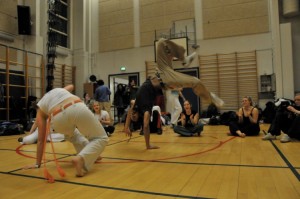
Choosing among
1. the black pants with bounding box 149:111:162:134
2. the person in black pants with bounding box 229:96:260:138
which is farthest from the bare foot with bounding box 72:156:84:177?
the black pants with bounding box 149:111:162:134

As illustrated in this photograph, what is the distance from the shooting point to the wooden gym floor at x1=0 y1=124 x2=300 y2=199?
6.15 ft

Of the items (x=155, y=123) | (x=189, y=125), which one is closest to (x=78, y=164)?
(x=189, y=125)

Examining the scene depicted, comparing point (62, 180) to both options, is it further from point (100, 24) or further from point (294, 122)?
point (100, 24)

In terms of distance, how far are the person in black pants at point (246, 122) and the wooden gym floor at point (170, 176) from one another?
62.7 inches

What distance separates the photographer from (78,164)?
7.64ft

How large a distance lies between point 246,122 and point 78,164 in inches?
152

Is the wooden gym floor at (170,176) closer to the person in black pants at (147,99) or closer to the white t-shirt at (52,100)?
the person in black pants at (147,99)

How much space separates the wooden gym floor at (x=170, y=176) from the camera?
1875 millimetres

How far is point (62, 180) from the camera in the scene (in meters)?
2.30

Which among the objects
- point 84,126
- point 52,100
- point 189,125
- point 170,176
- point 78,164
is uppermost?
point 52,100

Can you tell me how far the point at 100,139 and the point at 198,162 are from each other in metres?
1.13

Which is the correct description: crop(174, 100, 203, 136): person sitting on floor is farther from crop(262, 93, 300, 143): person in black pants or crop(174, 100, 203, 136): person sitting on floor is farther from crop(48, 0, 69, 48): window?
crop(48, 0, 69, 48): window

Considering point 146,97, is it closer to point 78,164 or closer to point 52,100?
point 52,100

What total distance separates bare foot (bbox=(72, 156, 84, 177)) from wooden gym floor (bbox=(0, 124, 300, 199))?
50 millimetres
